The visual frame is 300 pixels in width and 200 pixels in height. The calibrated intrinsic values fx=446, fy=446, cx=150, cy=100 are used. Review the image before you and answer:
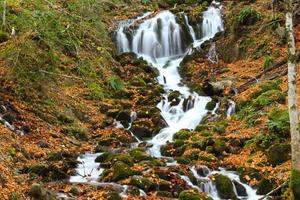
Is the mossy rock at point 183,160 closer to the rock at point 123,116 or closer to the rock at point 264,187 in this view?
the rock at point 264,187

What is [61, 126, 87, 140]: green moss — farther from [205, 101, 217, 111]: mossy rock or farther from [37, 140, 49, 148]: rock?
[205, 101, 217, 111]: mossy rock

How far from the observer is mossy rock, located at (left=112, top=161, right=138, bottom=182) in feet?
34.5

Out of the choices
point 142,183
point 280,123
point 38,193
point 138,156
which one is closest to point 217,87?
point 280,123

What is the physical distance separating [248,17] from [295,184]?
1516 centimetres

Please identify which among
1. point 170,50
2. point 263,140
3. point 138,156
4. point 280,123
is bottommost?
point 138,156

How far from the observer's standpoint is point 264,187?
10633mm

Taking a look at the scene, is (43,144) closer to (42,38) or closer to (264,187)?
(42,38)

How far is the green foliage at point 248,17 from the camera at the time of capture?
2188 centimetres

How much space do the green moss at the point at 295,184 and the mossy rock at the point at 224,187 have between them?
2173 mm

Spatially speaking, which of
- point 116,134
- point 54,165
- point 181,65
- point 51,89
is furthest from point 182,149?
point 181,65

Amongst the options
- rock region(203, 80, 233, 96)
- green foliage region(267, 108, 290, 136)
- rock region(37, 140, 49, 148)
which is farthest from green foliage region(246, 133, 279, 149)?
rock region(37, 140, 49, 148)

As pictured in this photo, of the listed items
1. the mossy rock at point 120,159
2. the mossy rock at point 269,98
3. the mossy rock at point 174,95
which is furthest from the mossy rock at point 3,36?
the mossy rock at point 269,98

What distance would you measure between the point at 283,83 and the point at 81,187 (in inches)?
367

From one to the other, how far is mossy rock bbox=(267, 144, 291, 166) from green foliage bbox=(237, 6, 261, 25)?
37.9ft
